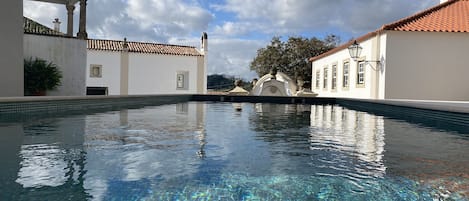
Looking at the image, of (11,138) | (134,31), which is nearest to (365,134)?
(11,138)

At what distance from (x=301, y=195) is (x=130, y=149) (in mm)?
2069

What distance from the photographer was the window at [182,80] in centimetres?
2853

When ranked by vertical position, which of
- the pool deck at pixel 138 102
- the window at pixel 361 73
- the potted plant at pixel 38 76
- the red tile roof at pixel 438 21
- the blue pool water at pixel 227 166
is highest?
the red tile roof at pixel 438 21

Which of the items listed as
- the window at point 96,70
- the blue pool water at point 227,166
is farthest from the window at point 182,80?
the blue pool water at point 227,166

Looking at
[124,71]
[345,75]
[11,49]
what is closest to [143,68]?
[124,71]

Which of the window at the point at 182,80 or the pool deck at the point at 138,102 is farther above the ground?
the window at the point at 182,80

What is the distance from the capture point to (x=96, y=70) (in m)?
25.5

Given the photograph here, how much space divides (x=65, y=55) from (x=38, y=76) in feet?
5.30

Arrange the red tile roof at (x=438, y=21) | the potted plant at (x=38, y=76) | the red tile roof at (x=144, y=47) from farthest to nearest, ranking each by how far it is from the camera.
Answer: the red tile roof at (x=144, y=47)
the red tile roof at (x=438, y=21)
the potted plant at (x=38, y=76)

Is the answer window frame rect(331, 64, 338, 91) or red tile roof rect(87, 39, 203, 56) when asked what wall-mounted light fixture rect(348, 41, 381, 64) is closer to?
window frame rect(331, 64, 338, 91)

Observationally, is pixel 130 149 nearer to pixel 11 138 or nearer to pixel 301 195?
pixel 11 138

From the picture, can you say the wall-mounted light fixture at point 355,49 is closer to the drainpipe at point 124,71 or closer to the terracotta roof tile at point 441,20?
the terracotta roof tile at point 441,20

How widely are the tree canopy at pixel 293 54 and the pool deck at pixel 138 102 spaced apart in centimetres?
1485

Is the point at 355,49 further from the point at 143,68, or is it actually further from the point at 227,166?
the point at 143,68
